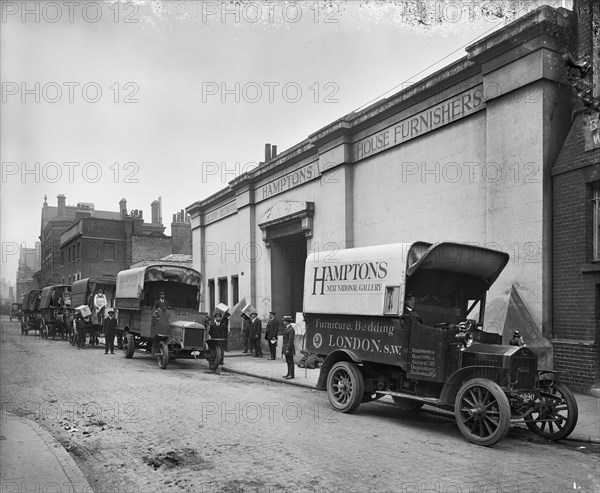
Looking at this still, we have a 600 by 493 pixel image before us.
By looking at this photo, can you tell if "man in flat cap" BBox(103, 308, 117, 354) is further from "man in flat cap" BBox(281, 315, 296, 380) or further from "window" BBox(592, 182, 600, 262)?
"window" BBox(592, 182, 600, 262)

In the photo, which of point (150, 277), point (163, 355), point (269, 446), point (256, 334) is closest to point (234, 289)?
point (256, 334)

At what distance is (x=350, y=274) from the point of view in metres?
9.54

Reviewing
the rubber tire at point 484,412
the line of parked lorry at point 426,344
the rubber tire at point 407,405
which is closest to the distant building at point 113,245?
the line of parked lorry at point 426,344

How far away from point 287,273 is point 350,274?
13161mm

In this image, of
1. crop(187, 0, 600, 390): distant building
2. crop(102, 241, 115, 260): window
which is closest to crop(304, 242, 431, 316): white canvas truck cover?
crop(187, 0, 600, 390): distant building

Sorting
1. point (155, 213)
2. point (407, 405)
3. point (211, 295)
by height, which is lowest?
point (407, 405)

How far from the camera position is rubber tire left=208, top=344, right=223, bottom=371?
15.1 metres

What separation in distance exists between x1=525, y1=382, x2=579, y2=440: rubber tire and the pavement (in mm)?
358

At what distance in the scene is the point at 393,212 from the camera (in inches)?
619

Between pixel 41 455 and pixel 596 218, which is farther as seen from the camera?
pixel 596 218

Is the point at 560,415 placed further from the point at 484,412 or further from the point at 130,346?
the point at 130,346

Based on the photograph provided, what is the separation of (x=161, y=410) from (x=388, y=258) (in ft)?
14.9

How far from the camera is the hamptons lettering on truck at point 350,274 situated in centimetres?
901

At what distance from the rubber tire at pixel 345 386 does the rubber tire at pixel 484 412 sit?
1.82 meters
